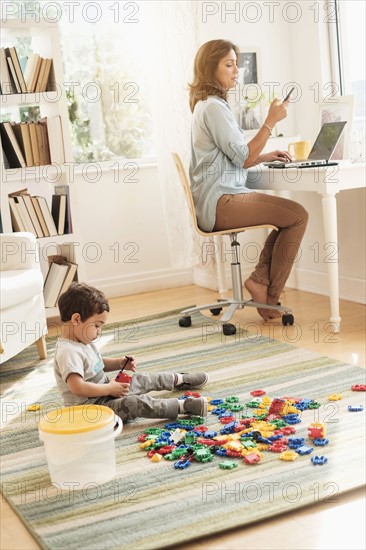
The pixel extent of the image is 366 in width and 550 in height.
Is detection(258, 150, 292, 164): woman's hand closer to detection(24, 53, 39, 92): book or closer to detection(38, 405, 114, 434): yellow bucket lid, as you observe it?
detection(24, 53, 39, 92): book

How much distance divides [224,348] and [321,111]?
4.59 feet

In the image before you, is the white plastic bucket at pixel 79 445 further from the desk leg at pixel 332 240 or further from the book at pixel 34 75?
the book at pixel 34 75

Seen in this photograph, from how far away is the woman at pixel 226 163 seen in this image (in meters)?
4.02

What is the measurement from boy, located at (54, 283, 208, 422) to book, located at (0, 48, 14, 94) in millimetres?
1729

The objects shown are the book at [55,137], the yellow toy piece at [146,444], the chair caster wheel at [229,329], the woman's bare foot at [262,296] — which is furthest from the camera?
the book at [55,137]

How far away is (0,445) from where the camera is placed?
2820 mm

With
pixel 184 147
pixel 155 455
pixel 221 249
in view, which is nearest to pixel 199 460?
pixel 155 455

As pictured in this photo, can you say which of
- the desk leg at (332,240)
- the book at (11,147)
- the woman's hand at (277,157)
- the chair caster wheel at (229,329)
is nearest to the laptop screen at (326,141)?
the woman's hand at (277,157)

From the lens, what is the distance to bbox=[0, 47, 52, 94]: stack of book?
4.14 m

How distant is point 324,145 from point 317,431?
1862 millimetres

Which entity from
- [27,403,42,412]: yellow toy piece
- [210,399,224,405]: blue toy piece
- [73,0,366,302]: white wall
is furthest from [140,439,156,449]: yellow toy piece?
[73,0,366,302]: white wall

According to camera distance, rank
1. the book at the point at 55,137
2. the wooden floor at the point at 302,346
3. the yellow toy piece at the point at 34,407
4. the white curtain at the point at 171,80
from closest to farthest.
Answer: the wooden floor at the point at 302,346 → the yellow toy piece at the point at 34,407 → the book at the point at 55,137 → the white curtain at the point at 171,80

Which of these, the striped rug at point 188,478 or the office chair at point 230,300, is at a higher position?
the office chair at point 230,300

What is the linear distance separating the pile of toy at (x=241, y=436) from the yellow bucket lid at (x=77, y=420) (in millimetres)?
255
